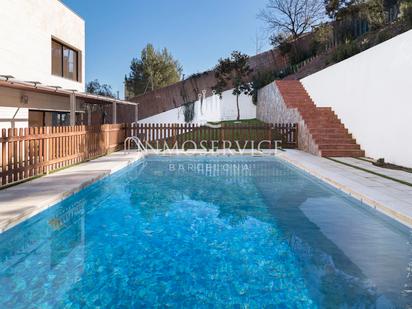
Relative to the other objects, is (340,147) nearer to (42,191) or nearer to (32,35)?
(42,191)

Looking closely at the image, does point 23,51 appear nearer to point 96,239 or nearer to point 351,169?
point 96,239

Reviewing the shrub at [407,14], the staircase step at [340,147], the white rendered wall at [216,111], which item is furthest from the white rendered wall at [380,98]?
the white rendered wall at [216,111]

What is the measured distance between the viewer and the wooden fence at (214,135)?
1828cm

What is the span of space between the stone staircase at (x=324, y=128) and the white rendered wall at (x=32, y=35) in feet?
36.0

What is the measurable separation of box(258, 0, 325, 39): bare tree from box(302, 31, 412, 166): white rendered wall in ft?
62.1

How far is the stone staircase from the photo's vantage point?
1399cm

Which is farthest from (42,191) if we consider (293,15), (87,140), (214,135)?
(293,15)

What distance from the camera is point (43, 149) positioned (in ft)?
30.0

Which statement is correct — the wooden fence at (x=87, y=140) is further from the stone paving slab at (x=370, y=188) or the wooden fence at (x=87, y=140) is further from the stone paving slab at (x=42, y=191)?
the stone paving slab at (x=370, y=188)

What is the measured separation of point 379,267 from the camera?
417 cm

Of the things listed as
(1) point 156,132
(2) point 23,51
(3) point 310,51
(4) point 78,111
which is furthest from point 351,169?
(3) point 310,51

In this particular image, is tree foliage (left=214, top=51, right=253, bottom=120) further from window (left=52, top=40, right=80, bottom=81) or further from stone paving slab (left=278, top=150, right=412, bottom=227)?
stone paving slab (left=278, top=150, right=412, bottom=227)

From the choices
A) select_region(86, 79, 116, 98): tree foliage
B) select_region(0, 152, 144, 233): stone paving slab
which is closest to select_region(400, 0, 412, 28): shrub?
select_region(0, 152, 144, 233): stone paving slab

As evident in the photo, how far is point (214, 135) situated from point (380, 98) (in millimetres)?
8974
